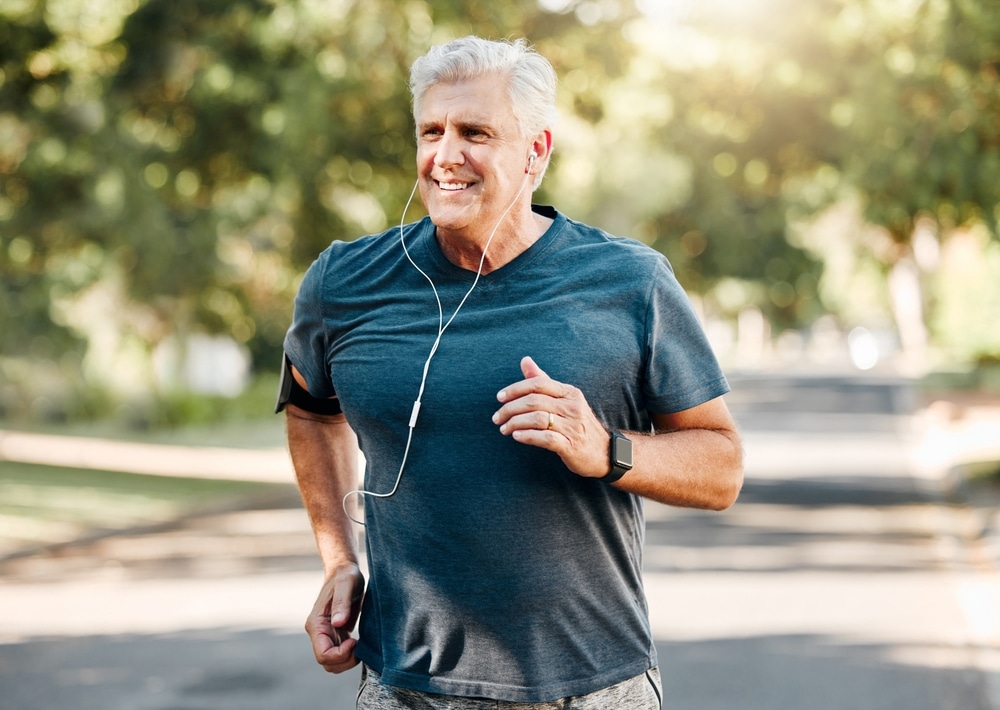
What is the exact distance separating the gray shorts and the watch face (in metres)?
0.46

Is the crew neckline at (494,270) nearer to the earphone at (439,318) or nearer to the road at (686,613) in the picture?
the earphone at (439,318)

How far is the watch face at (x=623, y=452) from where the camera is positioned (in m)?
2.46

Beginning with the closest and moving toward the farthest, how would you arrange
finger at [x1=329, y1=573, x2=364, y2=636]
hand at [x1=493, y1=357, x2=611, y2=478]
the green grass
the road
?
1. hand at [x1=493, y1=357, x2=611, y2=478]
2. finger at [x1=329, y1=573, x2=364, y2=636]
3. the road
4. the green grass

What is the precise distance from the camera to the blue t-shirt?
8.41 ft

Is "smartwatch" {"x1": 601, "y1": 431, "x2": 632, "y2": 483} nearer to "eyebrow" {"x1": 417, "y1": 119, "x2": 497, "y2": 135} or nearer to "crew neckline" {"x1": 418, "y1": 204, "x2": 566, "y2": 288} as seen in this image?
"crew neckline" {"x1": 418, "y1": 204, "x2": 566, "y2": 288}

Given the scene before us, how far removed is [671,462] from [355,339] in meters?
0.66

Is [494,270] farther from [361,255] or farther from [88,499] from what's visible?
[88,499]

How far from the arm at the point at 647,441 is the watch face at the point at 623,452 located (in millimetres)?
21

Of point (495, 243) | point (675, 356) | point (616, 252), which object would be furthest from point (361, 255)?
point (675, 356)

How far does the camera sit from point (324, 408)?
10.1ft

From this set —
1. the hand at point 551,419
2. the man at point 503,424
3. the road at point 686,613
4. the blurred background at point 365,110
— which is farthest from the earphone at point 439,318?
the blurred background at point 365,110

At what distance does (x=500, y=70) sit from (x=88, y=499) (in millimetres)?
13823

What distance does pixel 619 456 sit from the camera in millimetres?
2455

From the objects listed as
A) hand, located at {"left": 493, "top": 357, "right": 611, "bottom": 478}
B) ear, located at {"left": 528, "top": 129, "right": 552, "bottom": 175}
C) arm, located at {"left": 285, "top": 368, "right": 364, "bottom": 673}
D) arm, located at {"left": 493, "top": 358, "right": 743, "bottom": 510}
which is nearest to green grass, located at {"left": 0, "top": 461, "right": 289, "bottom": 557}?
arm, located at {"left": 285, "top": 368, "right": 364, "bottom": 673}
